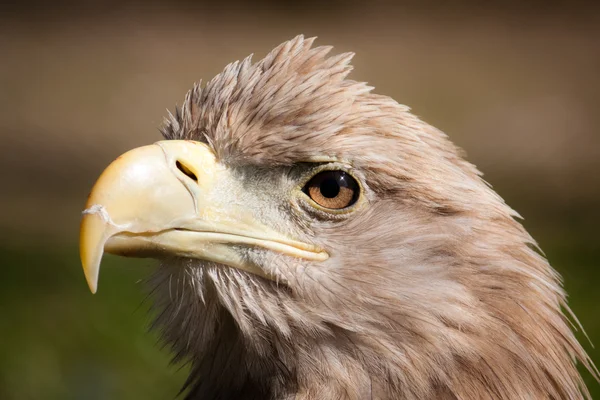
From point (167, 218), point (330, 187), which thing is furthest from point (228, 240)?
point (330, 187)

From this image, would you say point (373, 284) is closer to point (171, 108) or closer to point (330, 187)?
point (330, 187)

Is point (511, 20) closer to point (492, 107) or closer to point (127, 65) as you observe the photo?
point (492, 107)

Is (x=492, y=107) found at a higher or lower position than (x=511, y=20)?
lower

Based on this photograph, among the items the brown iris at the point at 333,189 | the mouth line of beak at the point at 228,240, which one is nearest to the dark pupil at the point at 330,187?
the brown iris at the point at 333,189

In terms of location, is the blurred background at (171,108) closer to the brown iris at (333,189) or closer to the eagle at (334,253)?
the eagle at (334,253)

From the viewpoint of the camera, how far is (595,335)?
4359 millimetres

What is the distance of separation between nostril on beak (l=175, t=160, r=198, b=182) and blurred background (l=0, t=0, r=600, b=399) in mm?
2084

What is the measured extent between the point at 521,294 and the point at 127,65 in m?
7.76

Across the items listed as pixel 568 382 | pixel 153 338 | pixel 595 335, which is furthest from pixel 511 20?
pixel 568 382

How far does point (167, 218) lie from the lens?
193cm

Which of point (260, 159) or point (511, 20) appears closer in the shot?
point (260, 159)

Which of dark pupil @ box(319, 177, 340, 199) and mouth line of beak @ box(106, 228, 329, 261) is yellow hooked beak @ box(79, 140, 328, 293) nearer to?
mouth line of beak @ box(106, 228, 329, 261)

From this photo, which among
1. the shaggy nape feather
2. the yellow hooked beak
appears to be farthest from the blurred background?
the yellow hooked beak

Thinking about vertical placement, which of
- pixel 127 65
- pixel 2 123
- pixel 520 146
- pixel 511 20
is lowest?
pixel 2 123
